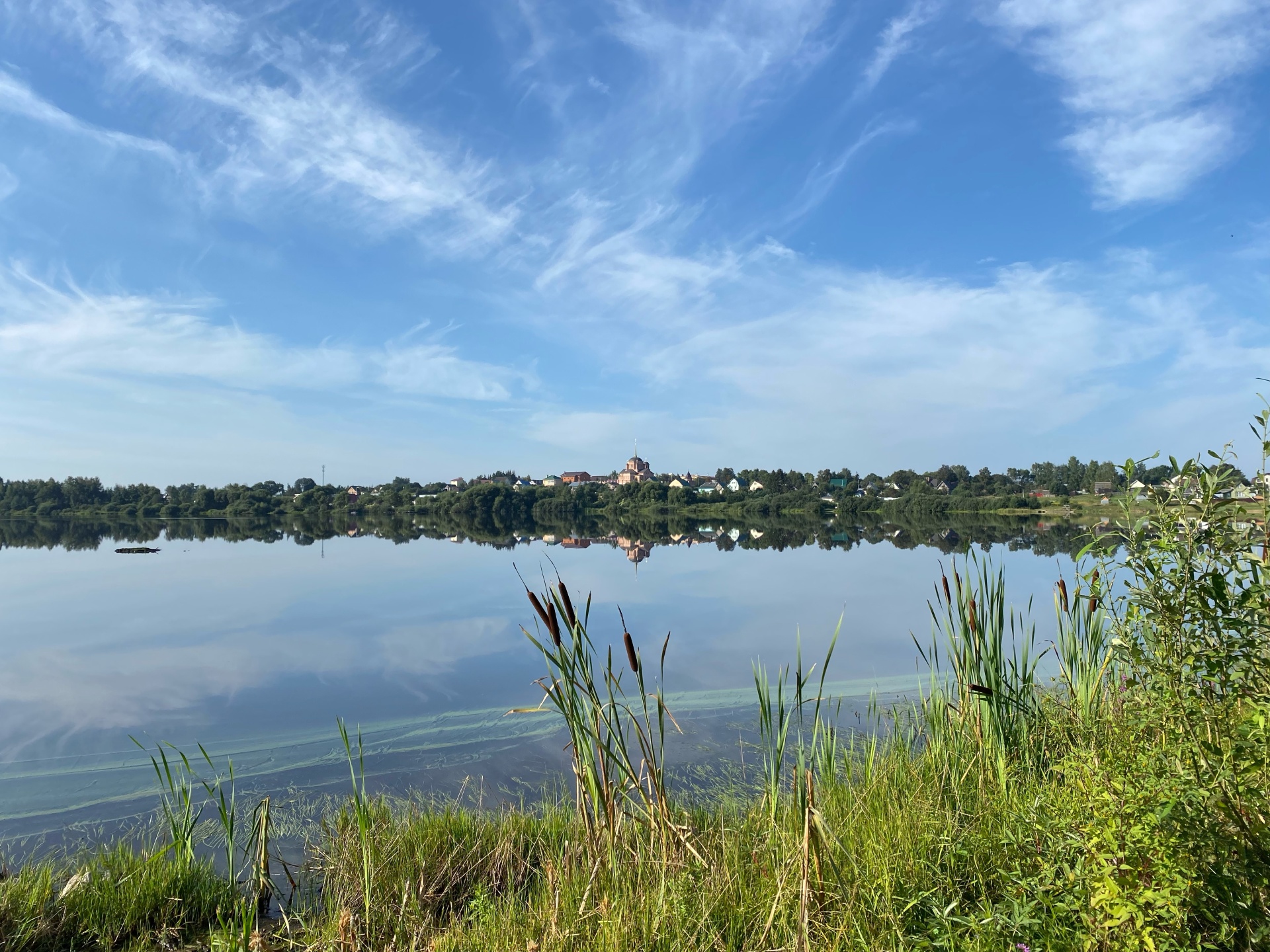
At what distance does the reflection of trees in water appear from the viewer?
104 feet

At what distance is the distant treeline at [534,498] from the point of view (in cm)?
5916

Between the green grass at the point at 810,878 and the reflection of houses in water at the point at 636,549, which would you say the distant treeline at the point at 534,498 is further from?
the green grass at the point at 810,878

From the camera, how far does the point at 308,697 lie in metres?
8.94

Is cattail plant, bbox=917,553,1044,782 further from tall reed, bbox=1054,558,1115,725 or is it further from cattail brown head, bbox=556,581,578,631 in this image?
cattail brown head, bbox=556,581,578,631

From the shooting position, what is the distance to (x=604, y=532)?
43.4m

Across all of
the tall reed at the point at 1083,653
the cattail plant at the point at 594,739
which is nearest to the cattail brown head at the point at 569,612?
the cattail plant at the point at 594,739

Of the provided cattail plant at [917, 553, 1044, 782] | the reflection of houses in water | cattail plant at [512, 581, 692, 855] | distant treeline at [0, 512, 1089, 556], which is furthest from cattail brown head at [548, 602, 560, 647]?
distant treeline at [0, 512, 1089, 556]

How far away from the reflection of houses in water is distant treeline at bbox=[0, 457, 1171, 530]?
72.2ft

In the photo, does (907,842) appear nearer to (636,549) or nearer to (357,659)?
(357,659)

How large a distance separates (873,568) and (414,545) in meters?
19.7

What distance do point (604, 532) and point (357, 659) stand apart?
107 feet

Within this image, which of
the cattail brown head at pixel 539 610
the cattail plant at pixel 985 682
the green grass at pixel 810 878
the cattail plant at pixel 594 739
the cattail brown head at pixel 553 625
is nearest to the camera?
the green grass at pixel 810 878

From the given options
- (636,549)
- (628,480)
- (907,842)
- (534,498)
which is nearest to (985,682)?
(907,842)

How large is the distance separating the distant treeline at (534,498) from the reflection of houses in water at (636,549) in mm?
22017
